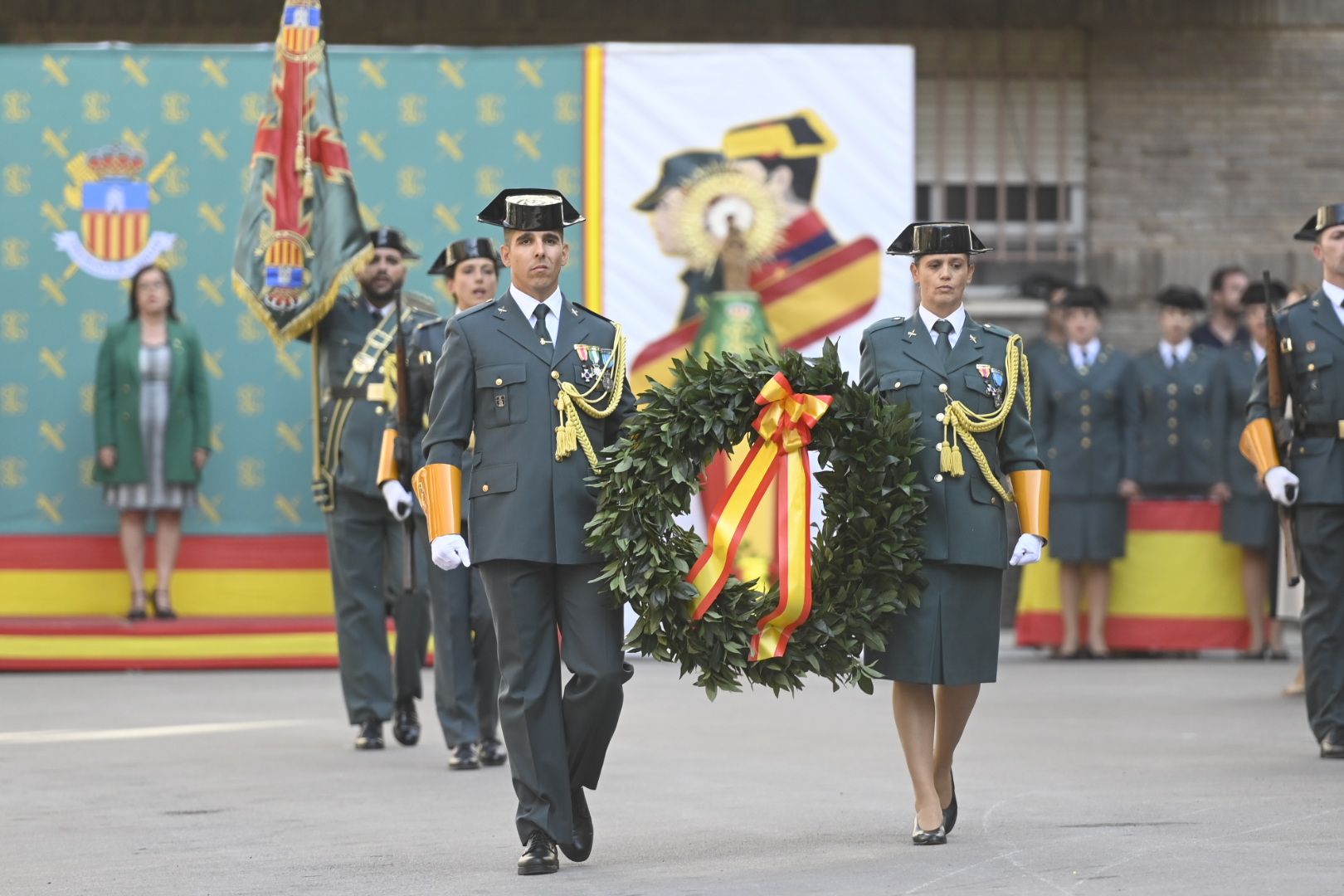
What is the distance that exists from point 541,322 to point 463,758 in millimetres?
2810

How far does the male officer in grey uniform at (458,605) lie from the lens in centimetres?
908

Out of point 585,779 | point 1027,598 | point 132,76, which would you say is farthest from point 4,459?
point 585,779

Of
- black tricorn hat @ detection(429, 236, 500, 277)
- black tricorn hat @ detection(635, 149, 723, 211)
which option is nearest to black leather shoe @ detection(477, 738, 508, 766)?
black tricorn hat @ detection(429, 236, 500, 277)

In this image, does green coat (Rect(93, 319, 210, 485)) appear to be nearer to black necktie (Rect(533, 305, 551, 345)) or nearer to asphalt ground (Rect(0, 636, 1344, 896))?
asphalt ground (Rect(0, 636, 1344, 896))

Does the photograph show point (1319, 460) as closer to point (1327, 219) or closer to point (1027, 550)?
point (1327, 219)

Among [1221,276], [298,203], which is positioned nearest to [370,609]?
[298,203]

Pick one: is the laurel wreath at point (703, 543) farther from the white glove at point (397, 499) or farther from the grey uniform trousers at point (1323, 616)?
the grey uniform trousers at point (1323, 616)

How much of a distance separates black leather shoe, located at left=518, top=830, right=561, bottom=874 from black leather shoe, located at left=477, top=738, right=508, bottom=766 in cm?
273

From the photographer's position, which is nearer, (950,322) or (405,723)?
(950,322)

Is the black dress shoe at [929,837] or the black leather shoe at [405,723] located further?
the black leather shoe at [405,723]

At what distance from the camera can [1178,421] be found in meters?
14.2

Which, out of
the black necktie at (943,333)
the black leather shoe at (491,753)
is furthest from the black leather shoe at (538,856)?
the black leather shoe at (491,753)

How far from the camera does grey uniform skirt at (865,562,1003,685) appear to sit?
6.82 meters

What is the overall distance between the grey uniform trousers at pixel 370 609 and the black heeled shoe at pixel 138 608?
346 centimetres
